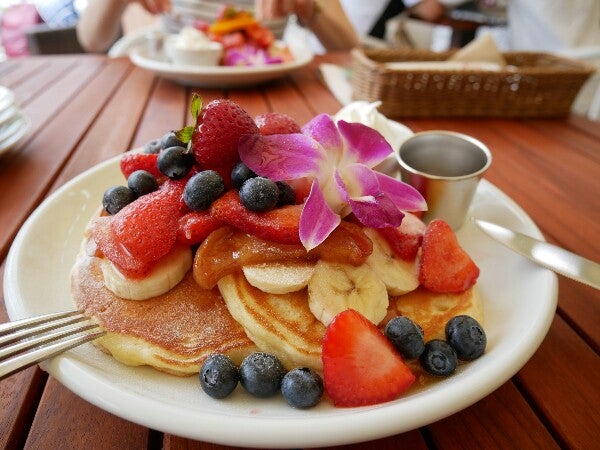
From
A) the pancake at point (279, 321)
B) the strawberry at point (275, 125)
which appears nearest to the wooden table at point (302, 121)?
the pancake at point (279, 321)

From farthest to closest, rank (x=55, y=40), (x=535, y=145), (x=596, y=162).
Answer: (x=55, y=40), (x=535, y=145), (x=596, y=162)

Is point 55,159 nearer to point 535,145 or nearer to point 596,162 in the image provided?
point 535,145

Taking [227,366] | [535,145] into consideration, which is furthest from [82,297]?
[535,145]

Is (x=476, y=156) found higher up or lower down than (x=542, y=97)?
higher up

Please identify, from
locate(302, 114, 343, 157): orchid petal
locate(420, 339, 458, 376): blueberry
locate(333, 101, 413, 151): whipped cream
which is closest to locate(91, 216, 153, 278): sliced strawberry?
locate(302, 114, 343, 157): orchid petal

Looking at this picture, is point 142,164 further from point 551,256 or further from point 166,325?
point 551,256

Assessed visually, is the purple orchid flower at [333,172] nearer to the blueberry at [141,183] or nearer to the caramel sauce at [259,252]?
the caramel sauce at [259,252]
